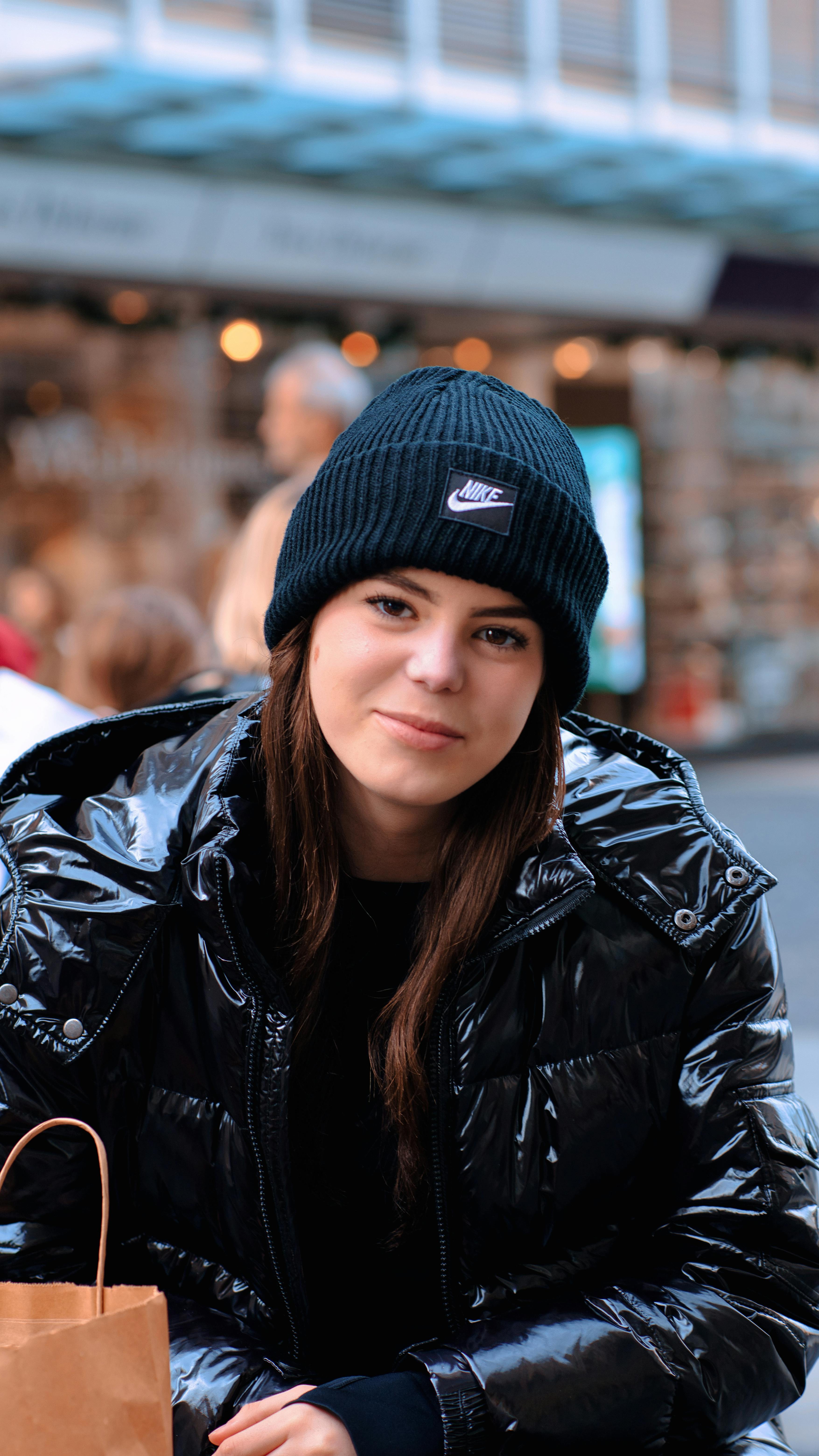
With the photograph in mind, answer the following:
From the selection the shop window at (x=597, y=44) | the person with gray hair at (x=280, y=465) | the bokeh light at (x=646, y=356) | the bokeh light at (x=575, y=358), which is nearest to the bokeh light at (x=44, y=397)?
the shop window at (x=597, y=44)

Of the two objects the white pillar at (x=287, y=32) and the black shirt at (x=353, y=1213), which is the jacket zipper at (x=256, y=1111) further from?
the white pillar at (x=287, y=32)

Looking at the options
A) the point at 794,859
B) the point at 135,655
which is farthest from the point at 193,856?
the point at 794,859

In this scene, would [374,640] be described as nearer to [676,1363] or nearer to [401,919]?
[401,919]

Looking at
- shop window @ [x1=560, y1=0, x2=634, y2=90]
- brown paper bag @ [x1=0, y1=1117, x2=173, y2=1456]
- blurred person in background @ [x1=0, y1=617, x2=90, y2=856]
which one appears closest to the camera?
brown paper bag @ [x1=0, y1=1117, x2=173, y2=1456]

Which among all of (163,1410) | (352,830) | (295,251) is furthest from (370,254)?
(163,1410)

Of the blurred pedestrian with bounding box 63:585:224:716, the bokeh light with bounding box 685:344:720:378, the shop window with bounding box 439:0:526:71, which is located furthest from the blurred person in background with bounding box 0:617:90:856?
the bokeh light with bounding box 685:344:720:378

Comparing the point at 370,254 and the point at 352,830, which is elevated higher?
the point at 370,254

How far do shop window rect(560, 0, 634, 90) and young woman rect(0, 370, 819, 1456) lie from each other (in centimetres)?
895

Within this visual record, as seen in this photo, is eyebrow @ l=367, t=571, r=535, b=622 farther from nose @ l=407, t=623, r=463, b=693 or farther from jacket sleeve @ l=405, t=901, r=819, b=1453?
jacket sleeve @ l=405, t=901, r=819, b=1453

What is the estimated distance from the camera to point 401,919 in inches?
73.2

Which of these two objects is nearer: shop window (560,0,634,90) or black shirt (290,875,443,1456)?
black shirt (290,875,443,1456)

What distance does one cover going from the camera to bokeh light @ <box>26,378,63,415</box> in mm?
9312

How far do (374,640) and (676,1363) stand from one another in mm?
853

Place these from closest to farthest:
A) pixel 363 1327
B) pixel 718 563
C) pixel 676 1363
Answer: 1. pixel 676 1363
2. pixel 363 1327
3. pixel 718 563
